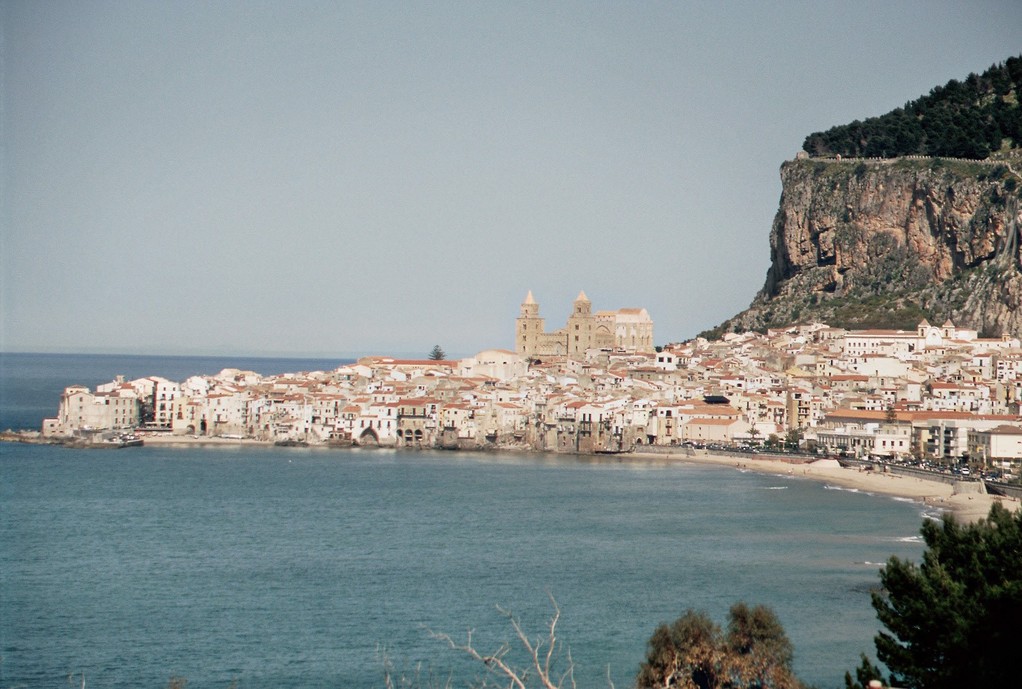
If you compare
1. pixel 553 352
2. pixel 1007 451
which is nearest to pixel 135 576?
pixel 1007 451

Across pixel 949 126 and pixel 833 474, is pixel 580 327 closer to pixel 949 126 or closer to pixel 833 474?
pixel 949 126

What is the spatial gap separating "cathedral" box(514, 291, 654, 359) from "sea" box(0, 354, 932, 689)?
31.4 meters

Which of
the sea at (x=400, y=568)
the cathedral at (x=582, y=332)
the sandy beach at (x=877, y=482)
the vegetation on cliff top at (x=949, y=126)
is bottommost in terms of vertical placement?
the sea at (x=400, y=568)

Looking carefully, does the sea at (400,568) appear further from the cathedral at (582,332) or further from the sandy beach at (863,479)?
the cathedral at (582,332)

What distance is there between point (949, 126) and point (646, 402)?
1142 inches

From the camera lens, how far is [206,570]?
25.9 m

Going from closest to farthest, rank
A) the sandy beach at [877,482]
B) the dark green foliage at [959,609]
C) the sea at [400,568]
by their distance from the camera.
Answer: the dark green foliage at [959,609] → the sea at [400,568] → the sandy beach at [877,482]

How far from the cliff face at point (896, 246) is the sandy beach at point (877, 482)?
22.5 metres

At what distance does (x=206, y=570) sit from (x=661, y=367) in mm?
39246

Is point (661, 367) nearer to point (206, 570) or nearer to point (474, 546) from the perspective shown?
point (474, 546)

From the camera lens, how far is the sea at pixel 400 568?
1911 cm

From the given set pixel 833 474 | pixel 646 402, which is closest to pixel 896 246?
pixel 646 402

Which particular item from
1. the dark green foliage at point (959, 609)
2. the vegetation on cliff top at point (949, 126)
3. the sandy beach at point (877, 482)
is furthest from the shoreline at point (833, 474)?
the vegetation on cliff top at point (949, 126)

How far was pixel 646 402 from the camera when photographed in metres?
54.3
